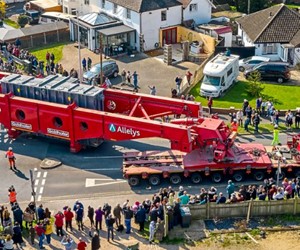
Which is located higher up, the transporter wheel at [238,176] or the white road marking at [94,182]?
the transporter wheel at [238,176]

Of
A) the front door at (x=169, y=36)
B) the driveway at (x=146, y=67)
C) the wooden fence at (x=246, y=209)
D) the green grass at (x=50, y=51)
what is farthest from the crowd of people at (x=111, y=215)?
the front door at (x=169, y=36)

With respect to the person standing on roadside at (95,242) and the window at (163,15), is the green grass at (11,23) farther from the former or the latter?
the person standing on roadside at (95,242)

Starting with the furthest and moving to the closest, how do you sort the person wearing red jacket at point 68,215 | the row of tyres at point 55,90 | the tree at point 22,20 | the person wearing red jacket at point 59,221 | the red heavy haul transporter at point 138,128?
the tree at point 22,20 < the row of tyres at point 55,90 < the red heavy haul transporter at point 138,128 < the person wearing red jacket at point 68,215 < the person wearing red jacket at point 59,221

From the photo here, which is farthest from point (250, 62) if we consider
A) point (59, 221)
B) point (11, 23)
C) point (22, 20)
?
point (59, 221)

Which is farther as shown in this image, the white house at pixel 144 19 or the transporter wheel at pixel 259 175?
the white house at pixel 144 19

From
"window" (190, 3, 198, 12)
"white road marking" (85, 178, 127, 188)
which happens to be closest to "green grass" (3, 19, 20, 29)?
"window" (190, 3, 198, 12)

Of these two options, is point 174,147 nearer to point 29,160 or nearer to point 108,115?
point 108,115
